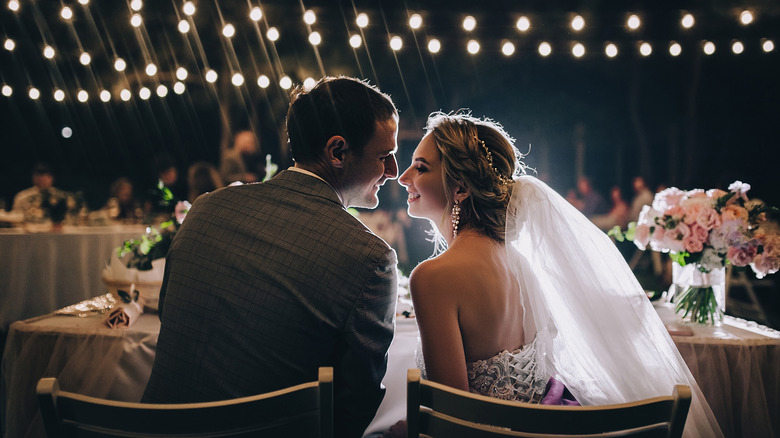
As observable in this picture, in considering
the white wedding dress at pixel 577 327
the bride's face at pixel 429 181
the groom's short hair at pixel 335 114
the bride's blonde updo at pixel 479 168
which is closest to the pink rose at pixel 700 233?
the white wedding dress at pixel 577 327

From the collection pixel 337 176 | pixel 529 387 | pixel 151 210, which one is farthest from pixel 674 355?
pixel 151 210

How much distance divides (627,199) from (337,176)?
690cm

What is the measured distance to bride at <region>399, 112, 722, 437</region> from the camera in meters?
1.36

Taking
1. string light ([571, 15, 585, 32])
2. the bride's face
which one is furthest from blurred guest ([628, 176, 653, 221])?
the bride's face

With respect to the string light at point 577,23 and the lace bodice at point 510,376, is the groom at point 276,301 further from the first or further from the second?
the string light at point 577,23

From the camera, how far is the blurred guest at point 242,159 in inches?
245

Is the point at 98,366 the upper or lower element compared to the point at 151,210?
lower

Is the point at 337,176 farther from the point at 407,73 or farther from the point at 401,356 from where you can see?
the point at 407,73

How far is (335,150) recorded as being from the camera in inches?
54.1

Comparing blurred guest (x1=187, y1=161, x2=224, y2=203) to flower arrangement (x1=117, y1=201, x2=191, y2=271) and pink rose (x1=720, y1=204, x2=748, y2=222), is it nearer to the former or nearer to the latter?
flower arrangement (x1=117, y1=201, x2=191, y2=271)

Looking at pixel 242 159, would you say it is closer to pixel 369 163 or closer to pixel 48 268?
pixel 48 268

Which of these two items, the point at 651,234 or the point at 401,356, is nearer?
the point at 401,356

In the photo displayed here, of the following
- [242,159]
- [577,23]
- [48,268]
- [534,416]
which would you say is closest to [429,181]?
[534,416]

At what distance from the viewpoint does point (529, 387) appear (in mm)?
1462
